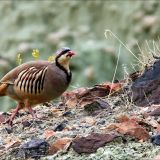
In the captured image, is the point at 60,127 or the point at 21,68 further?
the point at 21,68

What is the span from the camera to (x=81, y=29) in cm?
1538

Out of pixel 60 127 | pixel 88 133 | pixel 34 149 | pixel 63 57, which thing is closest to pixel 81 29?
Result: pixel 63 57

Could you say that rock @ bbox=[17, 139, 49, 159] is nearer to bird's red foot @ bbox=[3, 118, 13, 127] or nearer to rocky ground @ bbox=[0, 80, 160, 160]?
rocky ground @ bbox=[0, 80, 160, 160]

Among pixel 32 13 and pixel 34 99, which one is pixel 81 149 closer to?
pixel 34 99

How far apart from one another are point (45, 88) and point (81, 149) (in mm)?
1261

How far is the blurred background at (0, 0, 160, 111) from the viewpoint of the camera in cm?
1456

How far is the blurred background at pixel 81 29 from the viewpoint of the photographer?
47.8 ft

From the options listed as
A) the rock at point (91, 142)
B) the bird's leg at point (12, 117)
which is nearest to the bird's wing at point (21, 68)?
the bird's leg at point (12, 117)

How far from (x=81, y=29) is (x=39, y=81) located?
27.4ft

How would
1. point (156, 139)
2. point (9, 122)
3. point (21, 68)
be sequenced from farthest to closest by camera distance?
A: point (21, 68), point (9, 122), point (156, 139)

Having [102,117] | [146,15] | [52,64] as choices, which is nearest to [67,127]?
[102,117]

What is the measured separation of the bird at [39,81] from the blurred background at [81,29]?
22.5ft

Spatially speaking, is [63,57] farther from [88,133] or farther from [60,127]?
[88,133]

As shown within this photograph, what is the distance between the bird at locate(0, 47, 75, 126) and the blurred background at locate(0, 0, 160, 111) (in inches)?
270
